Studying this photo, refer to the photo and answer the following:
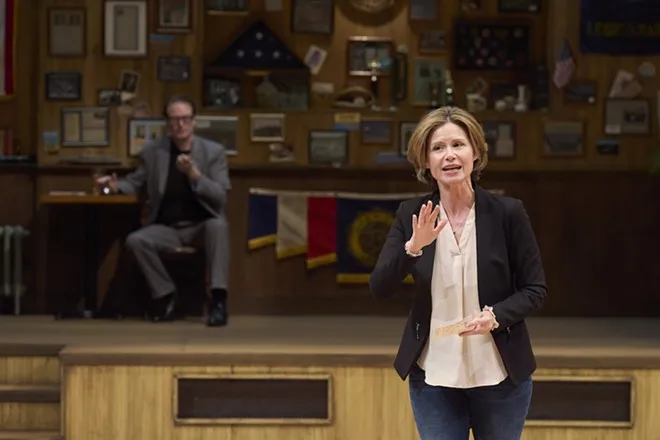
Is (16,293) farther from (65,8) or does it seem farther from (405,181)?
(405,181)

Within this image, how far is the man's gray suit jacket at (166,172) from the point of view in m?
5.65

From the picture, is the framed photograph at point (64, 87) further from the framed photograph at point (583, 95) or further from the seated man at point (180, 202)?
the framed photograph at point (583, 95)

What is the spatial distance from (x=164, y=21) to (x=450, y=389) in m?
4.04

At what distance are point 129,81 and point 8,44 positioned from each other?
2.48 feet

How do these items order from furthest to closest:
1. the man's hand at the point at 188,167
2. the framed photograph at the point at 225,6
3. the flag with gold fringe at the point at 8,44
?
the framed photograph at the point at 225,6, the flag with gold fringe at the point at 8,44, the man's hand at the point at 188,167

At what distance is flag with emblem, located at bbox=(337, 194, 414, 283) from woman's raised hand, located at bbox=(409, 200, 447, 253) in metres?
3.66

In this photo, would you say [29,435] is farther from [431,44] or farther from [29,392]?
[431,44]

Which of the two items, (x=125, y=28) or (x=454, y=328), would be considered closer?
(x=454, y=328)

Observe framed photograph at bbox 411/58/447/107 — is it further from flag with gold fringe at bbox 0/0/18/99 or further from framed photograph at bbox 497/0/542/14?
flag with gold fringe at bbox 0/0/18/99

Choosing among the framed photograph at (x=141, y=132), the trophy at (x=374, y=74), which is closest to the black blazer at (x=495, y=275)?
the framed photograph at (x=141, y=132)

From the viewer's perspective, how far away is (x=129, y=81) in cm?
615

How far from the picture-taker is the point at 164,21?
242 inches

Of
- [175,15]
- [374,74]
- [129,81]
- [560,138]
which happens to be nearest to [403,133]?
[374,74]

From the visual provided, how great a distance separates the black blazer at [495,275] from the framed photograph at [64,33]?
393 cm
